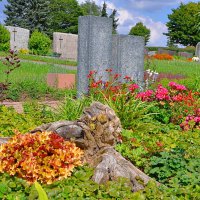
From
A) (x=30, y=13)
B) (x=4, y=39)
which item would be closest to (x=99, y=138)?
(x=4, y=39)

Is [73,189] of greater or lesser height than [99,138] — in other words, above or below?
below

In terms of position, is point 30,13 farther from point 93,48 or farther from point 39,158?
point 39,158

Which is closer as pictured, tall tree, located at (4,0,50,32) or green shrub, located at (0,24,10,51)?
green shrub, located at (0,24,10,51)

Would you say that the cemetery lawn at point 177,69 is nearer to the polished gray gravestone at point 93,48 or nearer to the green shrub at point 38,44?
the polished gray gravestone at point 93,48

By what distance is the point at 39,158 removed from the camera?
439 cm

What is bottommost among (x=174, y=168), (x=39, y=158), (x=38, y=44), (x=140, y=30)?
(x=174, y=168)

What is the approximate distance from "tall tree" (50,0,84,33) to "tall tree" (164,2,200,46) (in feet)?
39.1

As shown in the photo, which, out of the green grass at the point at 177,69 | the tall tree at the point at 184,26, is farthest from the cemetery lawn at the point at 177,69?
the tall tree at the point at 184,26

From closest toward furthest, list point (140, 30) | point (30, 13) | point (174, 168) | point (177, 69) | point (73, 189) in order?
point (73, 189), point (174, 168), point (177, 69), point (30, 13), point (140, 30)

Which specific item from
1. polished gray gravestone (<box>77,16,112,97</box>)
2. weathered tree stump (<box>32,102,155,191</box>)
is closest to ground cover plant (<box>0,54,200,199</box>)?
weathered tree stump (<box>32,102,155,191</box>)

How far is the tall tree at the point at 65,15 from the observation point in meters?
59.8

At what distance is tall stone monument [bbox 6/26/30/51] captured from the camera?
33.7 m

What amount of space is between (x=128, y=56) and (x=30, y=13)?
44.2m

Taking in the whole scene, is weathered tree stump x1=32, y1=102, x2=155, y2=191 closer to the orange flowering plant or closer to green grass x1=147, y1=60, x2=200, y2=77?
the orange flowering plant
